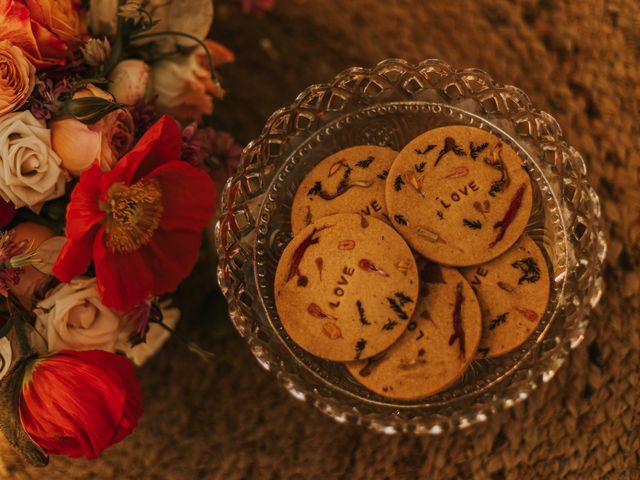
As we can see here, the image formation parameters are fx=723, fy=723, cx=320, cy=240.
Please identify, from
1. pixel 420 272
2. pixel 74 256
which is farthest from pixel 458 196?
pixel 74 256

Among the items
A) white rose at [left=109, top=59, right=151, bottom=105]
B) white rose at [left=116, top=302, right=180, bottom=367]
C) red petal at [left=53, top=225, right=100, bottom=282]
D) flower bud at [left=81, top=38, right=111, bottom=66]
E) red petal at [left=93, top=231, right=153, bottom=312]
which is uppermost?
flower bud at [left=81, top=38, right=111, bottom=66]

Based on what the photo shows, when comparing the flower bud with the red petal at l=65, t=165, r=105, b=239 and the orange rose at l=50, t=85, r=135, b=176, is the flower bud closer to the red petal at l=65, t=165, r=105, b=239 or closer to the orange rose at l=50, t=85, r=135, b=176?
the orange rose at l=50, t=85, r=135, b=176

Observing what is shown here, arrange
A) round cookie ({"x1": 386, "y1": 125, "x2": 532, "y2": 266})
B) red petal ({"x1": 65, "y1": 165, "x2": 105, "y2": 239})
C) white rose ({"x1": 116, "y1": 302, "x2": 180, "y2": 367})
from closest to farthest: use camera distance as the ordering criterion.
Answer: red petal ({"x1": 65, "y1": 165, "x2": 105, "y2": 239}), round cookie ({"x1": 386, "y1": 125, "x2": 532, "y2": 266}), white rose ({"x1": 116, "y1": 302, "x2": 180, "y2": 367})

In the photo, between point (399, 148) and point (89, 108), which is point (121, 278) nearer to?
point (89, 108)

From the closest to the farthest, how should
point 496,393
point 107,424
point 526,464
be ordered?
1. point 107,424
2. point 496,393
3. point 526,464

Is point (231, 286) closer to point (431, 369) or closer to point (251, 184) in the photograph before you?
point (251, 184)

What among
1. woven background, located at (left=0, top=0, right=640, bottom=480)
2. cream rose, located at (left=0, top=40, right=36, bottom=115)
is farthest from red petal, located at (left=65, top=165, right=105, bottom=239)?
woven background, located at (left=0, top=0, right=640, bottom=480)

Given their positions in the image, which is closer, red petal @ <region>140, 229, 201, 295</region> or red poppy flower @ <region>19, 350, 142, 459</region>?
red poppy flower @ <region>19, 350, 142, 459</region>

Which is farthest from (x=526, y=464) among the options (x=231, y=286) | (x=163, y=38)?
(x=163, y=38)
